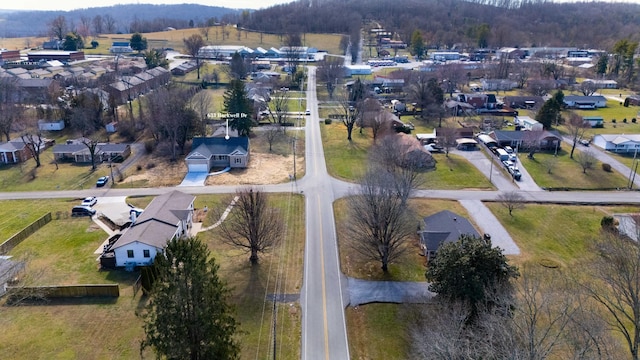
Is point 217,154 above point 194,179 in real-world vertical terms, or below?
above

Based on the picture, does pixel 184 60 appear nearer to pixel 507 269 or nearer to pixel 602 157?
pixel 602 157

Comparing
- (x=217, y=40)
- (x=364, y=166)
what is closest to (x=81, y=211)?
(x=364, y=166)

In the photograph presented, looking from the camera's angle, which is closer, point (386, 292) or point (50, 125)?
point (386, 292)

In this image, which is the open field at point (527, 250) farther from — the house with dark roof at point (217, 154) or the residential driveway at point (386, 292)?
the house with dark roof at point (217, 154)

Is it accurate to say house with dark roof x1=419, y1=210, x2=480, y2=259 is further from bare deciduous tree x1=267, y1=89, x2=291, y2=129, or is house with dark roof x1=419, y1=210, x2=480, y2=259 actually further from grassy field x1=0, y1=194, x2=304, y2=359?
bare deciduous tree x1=267, y1=89, x2=291, y2=129

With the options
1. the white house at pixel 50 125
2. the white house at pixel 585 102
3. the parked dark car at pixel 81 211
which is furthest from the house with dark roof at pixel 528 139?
the white house at pixel 50 125

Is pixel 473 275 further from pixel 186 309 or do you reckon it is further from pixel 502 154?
pixel 502 154
